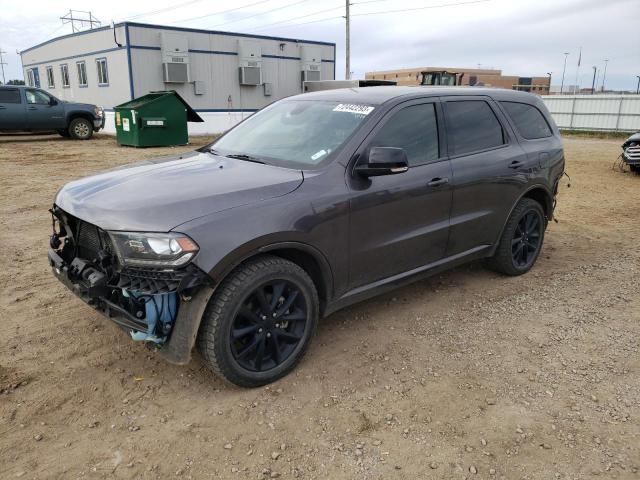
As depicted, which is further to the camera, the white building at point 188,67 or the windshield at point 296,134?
the white building at point 188,67

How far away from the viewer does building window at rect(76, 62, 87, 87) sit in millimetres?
24487

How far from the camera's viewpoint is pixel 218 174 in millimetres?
3309

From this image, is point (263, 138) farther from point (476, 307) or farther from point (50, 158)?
point (50, 158)

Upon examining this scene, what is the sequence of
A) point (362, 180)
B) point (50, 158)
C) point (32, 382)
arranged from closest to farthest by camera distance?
point (32, 382)
point (362, 180)
point (50, 158)

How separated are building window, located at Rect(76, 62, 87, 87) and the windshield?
2382 cm

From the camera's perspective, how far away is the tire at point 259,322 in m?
2.87

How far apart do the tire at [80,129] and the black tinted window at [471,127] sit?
672 inches

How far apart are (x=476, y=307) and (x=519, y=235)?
1.08 m

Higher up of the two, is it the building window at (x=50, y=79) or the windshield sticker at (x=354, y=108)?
the building window at (x=50, y=79)

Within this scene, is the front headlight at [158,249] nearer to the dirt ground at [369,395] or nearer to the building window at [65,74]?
the dirt ground at [369,395]

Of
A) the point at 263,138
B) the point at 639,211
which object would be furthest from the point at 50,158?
the point at 639,211

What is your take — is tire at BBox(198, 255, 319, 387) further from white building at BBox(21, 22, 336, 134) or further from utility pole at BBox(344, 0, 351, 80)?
utility pole at BBox(344, 0, 351, 80)

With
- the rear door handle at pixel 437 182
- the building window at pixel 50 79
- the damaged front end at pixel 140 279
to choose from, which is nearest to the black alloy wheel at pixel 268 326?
the damaged front end at pixel 140 279

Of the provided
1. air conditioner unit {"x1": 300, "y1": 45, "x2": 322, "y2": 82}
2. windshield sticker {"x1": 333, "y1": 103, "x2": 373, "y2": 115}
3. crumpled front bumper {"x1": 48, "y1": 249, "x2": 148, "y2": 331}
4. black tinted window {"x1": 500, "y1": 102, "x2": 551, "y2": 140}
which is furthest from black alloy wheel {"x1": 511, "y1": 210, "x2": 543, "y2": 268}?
air conditioner unit {"x1": 300, "y1": 45, "x2": 322, "y2": 82}
